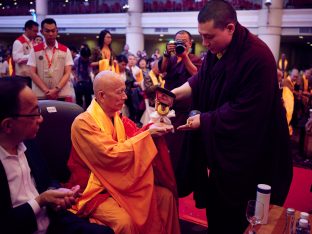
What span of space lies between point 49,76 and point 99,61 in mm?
1222

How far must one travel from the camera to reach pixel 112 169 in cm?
186

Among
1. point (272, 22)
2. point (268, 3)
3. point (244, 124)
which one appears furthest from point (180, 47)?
point (272, 22)

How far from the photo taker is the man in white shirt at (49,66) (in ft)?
11.8

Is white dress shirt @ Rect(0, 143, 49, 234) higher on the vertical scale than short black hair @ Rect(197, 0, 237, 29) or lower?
lower

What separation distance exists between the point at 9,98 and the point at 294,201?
290 centimetres

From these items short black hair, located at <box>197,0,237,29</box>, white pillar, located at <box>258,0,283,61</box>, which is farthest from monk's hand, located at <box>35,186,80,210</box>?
white pillar, located at <box>258,0,283,61</box>

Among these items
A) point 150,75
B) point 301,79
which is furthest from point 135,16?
point 150,75

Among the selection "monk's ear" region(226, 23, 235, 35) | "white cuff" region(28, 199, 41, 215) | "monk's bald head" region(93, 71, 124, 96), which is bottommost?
"white cuff" region(28, 199, 41, 215)

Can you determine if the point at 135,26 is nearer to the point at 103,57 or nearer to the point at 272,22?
the point at 272,22

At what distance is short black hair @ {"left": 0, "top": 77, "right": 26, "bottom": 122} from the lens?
130 centimetres

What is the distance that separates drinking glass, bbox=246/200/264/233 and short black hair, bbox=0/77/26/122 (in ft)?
3.67

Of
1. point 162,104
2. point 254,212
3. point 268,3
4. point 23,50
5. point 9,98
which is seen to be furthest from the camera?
point 268,3

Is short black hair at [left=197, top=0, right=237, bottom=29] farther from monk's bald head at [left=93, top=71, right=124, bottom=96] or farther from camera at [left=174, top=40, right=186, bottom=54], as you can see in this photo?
camera at [left=174, top=40, right=186, bottom=54]

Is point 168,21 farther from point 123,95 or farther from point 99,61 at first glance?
point 123,95
